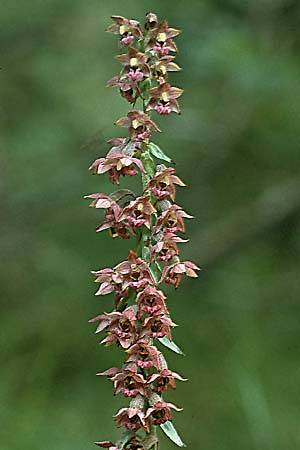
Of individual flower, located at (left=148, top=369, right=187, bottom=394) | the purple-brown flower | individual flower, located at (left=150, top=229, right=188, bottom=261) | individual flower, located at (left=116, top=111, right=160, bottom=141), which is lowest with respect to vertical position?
individual flower, located at (left=148, top=369, right=187, bottom=394)

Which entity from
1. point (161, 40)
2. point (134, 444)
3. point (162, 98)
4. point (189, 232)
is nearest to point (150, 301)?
point (134, 444)

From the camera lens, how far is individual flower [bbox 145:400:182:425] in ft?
9.21

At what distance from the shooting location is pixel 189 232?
6902mm

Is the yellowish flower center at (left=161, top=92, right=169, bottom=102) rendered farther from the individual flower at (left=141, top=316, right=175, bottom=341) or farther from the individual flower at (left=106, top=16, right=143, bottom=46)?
the individual flower at (left=141, top=316, right=175, bottom=341)

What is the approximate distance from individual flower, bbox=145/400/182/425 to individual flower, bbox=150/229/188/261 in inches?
15.0

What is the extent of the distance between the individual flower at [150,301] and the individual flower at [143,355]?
0.26 feet

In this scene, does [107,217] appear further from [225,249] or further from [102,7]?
[102,7]

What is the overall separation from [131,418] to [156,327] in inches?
10.1

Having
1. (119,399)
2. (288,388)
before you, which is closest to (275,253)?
(288,388)

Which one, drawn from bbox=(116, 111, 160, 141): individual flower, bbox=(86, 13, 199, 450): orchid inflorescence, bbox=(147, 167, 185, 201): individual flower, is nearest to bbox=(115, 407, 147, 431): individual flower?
bbox=(86, 13, 199, 450): orchid inflorescence

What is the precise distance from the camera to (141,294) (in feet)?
9.18

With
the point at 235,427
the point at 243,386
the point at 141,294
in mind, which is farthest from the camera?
the point at 235,427

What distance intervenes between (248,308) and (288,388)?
67 cm

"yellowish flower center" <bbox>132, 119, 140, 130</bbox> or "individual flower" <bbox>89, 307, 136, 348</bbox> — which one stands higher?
"yellowish flower center" <bbox>132, 119, 140, 130</bbox>
